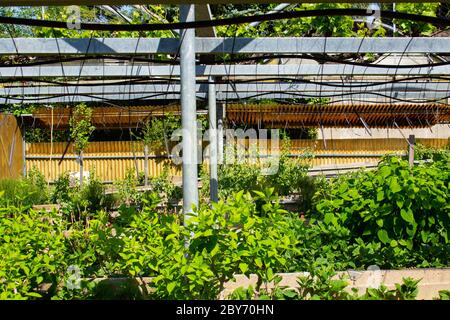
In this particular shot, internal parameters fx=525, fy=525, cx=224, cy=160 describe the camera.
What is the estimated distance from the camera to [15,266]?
294cm

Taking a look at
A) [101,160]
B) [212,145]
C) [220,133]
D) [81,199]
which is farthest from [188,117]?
[101,160]

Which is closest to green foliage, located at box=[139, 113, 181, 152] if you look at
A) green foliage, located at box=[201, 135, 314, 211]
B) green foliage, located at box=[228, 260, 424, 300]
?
green foliage, located at box=[201, 135, 314, 211]

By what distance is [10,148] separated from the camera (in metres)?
13.0

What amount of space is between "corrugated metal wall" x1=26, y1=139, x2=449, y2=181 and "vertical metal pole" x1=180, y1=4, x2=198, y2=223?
33.9 feet

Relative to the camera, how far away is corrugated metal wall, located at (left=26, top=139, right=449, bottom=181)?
582 inches

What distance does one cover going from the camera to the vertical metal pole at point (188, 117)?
12.0ft

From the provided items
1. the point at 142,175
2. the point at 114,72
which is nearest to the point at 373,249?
the point at 114,72

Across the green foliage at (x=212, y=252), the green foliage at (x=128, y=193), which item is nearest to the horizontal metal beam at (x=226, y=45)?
the green foliage at (x=212, y=252)

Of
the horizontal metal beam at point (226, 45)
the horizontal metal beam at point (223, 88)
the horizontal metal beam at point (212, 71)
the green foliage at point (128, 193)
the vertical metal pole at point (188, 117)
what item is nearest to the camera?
the vertical metal pole at point (188, 117)

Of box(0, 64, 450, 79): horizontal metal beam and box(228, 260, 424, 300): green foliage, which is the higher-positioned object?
box(0, 64, 450, 79): horizontal metal beam

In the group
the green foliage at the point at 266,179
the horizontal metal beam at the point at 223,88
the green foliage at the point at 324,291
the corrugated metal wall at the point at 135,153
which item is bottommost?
the green foliage at the point at 324,291

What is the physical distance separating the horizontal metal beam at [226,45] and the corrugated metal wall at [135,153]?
31.2 feet

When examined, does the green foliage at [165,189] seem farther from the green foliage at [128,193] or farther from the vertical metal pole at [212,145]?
the vertical metal pole at [212,145]

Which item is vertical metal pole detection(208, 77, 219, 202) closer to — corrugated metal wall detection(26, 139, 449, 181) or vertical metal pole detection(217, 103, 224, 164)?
vertical metal pole detection(217, 103, 224, 164)
